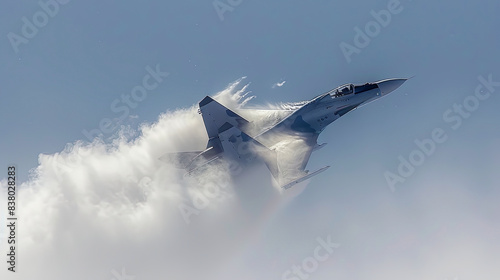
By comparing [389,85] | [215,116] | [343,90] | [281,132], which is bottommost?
[281,132]

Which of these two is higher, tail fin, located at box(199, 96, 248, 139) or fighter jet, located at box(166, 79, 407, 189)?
tail fin, located at box(199, 96, 248, 139)

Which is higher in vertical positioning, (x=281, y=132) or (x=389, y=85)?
(x=389, y=85)

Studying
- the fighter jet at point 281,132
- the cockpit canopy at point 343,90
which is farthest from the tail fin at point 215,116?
the cockpit canopy at point 343,90

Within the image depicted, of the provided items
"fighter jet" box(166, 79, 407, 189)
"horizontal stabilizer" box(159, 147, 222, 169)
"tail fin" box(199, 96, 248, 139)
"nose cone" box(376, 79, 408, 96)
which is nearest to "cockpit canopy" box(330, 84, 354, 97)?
"fighter jet" box(166, 79, 407, 189)

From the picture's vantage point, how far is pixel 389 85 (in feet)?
158

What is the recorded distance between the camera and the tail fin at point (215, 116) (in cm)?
4860

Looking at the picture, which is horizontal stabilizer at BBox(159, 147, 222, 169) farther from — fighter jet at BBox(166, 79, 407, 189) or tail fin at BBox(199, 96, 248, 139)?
tail fin at BBox(199, 96, 248, 139)

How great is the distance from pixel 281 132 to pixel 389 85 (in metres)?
14.0

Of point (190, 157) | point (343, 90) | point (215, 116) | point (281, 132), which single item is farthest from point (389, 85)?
point (190, 157)

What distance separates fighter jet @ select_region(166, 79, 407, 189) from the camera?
48531mm

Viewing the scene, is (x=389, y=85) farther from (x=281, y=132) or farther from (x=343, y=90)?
(x=281, y=132)

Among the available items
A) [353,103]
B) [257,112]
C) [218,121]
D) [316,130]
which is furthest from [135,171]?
[353,103]

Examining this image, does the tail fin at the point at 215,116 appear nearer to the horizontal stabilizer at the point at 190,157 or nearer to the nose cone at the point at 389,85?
the horizontal stabilizer at the point at 190,157

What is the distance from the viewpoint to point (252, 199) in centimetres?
5119
